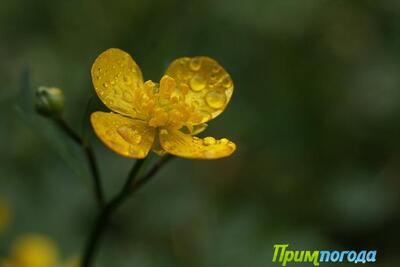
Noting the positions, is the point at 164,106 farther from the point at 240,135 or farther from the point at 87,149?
the point at 240,135

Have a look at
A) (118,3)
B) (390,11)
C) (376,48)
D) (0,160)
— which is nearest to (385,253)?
(376,48)

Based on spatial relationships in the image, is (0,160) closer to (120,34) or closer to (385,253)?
(120,34)

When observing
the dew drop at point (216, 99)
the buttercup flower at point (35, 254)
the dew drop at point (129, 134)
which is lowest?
the buttercup flower at point (35, 254)

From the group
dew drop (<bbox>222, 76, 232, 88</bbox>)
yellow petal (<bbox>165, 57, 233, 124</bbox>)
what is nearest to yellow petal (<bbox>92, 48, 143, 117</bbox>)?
yellow petal (<bbox>165, 57, 233, 124</bbox>)

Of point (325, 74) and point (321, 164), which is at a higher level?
point (325, 74)

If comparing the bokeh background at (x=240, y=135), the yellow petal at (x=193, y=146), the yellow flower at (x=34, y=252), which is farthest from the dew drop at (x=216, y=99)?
the yellow flower at (x=34, y=252)

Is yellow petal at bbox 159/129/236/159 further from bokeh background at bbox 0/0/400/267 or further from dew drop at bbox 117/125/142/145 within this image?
bokeh background at bbox 0/0/400/267

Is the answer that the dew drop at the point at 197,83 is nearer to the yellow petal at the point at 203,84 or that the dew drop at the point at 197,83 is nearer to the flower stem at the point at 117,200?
the yellow petal at the point at 203,84
